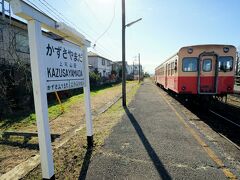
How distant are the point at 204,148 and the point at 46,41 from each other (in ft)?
13.2

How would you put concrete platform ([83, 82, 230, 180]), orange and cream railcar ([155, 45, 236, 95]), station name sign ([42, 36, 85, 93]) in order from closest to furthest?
station name sign ([42, 36, 85, 93])
concrete platform ([83, 82, 230, 180])
orange and cream railcar ([155, 45, 236, 95])

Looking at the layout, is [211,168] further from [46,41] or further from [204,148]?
[46,41]

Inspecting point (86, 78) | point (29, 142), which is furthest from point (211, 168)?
point (29, 142)

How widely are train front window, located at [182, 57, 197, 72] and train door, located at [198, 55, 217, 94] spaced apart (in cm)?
27

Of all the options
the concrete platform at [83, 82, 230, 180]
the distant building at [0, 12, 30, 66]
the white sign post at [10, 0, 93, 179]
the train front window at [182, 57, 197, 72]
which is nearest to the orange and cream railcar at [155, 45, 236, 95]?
the train front window at [182, 57, 197, 72]

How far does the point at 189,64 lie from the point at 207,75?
1000 millimetres

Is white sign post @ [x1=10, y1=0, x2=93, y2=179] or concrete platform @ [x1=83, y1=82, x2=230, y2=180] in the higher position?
white sign post @ [x1=10, y1=0, x2=93, y2=179]

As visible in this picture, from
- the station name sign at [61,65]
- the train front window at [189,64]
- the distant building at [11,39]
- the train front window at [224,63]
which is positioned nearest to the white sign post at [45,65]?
the station name sign at [61,65]

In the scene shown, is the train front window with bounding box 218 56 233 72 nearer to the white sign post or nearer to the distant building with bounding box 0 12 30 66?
the white sign post

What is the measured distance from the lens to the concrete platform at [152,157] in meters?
3.63

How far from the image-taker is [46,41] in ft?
11.0

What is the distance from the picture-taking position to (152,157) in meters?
4.33

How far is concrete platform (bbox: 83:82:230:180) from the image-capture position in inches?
143

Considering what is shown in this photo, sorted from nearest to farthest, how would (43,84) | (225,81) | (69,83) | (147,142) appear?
(43,84), (69,83), (147,142), (225,81)
